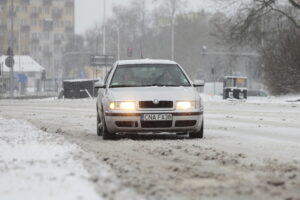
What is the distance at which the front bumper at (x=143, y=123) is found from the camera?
12570 millimetres

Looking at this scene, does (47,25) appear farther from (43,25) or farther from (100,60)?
(100,60)

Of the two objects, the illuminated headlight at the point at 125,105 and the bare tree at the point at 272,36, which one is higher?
the bare tree at the point at 272,36

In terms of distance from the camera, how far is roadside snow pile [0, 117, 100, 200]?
6.23 meters

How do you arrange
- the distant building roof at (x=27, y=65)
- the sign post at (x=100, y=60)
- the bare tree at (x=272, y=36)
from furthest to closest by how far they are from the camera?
1. the distant building roof at (x=27, y=65)
2. the sign post at (x=100, y=60)
3. the bare tree at (x=272, y=36)

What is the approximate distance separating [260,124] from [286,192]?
1138cm

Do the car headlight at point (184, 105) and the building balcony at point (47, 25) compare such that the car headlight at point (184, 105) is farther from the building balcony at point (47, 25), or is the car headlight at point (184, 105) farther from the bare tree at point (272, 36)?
the building balcony at point (47, 25)

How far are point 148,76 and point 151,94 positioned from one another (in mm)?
1318

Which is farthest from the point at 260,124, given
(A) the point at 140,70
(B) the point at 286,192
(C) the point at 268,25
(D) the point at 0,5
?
(D) the point at 0,5

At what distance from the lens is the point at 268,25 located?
146ft

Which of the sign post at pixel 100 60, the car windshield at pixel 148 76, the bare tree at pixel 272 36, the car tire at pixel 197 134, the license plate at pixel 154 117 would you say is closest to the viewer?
the license plate at pixel 154 117

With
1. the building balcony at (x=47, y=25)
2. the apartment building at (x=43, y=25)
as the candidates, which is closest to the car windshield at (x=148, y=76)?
the apartment building at (x=43, y=25)

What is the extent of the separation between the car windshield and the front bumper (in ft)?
4.03

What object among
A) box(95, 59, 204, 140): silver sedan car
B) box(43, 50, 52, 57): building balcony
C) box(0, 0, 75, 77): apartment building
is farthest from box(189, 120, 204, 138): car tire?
box(0, 0, 75, 77): apartment building

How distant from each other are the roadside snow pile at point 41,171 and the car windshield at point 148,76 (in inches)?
80.7
